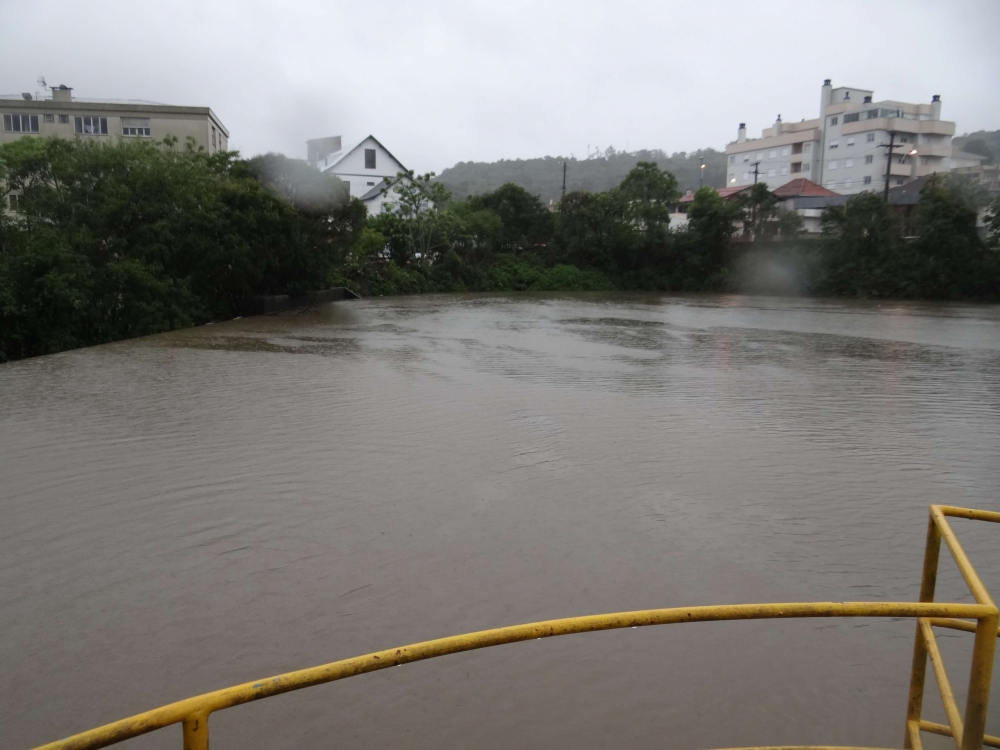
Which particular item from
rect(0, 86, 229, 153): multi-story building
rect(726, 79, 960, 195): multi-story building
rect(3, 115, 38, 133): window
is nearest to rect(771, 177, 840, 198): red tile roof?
rect(726, 79, 960, 195): multi-story building

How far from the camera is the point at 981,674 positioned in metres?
1.96

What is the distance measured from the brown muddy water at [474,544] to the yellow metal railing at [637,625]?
126cm

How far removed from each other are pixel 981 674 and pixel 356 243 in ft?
86.5

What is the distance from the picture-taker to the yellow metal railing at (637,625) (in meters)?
1.48

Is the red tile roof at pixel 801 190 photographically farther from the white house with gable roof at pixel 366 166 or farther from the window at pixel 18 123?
the window at pixel 18 123

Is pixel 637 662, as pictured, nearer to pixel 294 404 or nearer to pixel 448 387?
pixel 294 404

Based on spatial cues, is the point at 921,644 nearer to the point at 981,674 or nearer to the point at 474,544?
the point at 981,674

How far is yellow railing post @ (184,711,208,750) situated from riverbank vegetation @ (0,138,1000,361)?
636 inches

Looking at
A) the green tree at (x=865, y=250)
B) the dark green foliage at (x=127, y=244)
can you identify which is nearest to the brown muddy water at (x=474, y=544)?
the dark green foliage at (x=127, y=244)

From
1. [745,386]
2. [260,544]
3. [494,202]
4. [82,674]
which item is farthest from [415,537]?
[494,202]

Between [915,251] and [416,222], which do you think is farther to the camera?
[416,222]

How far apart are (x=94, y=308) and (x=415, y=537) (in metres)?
15.0

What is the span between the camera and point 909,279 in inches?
1336

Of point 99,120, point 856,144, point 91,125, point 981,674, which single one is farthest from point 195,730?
point 856,144
